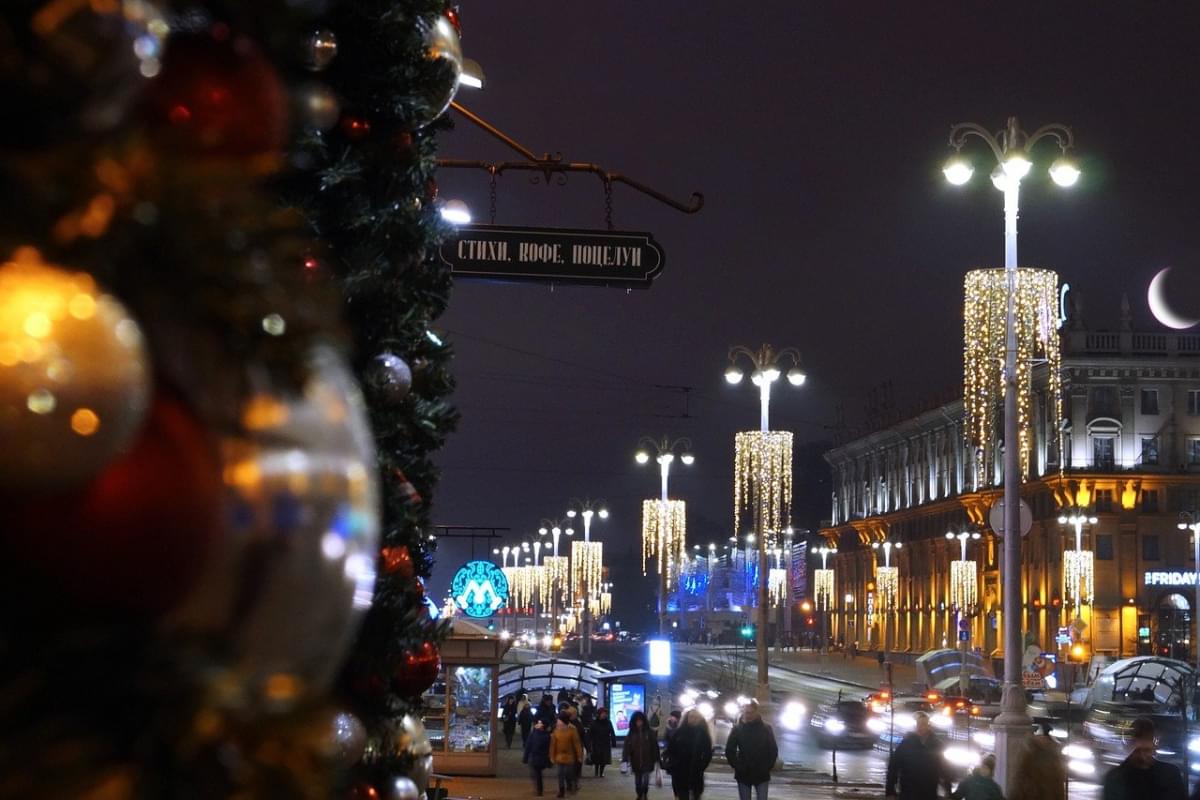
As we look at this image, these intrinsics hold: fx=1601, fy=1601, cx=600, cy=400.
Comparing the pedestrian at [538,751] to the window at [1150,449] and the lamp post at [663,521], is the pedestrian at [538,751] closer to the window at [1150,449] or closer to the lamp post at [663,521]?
the lamp post at [663,521]

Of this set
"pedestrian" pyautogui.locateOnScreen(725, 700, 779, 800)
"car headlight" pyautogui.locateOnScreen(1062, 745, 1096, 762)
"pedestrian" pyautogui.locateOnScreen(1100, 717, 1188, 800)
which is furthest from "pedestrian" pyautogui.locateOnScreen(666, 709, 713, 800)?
"car headlight" pyautogui.locateOnScreen(1062, 745, 1096, 762)

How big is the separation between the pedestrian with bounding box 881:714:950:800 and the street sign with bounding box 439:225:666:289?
6.88 meters

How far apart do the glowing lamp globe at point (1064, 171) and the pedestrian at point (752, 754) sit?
9653mm

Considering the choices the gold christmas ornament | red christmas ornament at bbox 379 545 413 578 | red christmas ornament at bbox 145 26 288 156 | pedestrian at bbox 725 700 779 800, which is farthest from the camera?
pedestrian at bbox 725 700 779 800

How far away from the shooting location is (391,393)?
4887 mm

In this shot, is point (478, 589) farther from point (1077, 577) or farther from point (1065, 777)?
point (1077, 577)

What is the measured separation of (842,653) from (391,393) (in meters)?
130

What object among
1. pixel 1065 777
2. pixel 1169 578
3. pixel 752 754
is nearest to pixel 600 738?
pixel 752 754

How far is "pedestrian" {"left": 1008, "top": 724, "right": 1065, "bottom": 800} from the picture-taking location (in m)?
11.3

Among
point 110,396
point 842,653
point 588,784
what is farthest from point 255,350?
point 842,653

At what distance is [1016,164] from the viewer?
22.8 m

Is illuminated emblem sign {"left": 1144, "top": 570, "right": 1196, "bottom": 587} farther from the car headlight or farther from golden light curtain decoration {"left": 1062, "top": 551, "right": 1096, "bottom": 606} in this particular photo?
the car headlight

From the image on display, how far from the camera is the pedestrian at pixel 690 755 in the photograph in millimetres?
21297

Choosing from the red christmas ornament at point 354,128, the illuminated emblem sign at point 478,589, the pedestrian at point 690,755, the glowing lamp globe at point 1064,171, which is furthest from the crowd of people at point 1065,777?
the illuminated emblem sign at point 478,589
